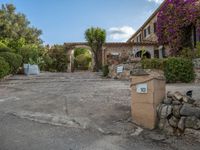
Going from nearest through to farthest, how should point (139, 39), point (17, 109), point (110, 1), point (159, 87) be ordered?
point (159, 87) → point (17, 109) → point (110, 1) → point (139, 39)

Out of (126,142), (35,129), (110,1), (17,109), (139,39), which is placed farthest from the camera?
(139,39)

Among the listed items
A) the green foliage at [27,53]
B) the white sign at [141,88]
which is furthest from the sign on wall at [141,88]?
the green foliage at [27,53]

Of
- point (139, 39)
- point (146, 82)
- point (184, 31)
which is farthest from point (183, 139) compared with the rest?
point (139, 39)

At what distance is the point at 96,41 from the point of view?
22.6 metres

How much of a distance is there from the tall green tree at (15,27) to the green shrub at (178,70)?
789 inches

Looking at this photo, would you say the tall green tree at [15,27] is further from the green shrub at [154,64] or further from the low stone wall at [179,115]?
the low stone wall at [179,115]

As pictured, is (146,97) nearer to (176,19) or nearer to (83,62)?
(176,19)

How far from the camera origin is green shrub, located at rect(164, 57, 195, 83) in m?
11.5

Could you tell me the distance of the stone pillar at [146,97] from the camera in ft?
17.3

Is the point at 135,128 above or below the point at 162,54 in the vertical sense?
below

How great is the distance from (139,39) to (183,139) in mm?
26293

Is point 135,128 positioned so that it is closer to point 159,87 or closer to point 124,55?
point 159,87

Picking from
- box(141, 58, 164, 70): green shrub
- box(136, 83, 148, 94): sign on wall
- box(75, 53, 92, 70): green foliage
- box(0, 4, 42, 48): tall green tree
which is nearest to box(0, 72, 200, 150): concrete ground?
box(136, 83, 148, 94): sign on wall

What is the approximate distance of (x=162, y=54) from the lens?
21.9 m
